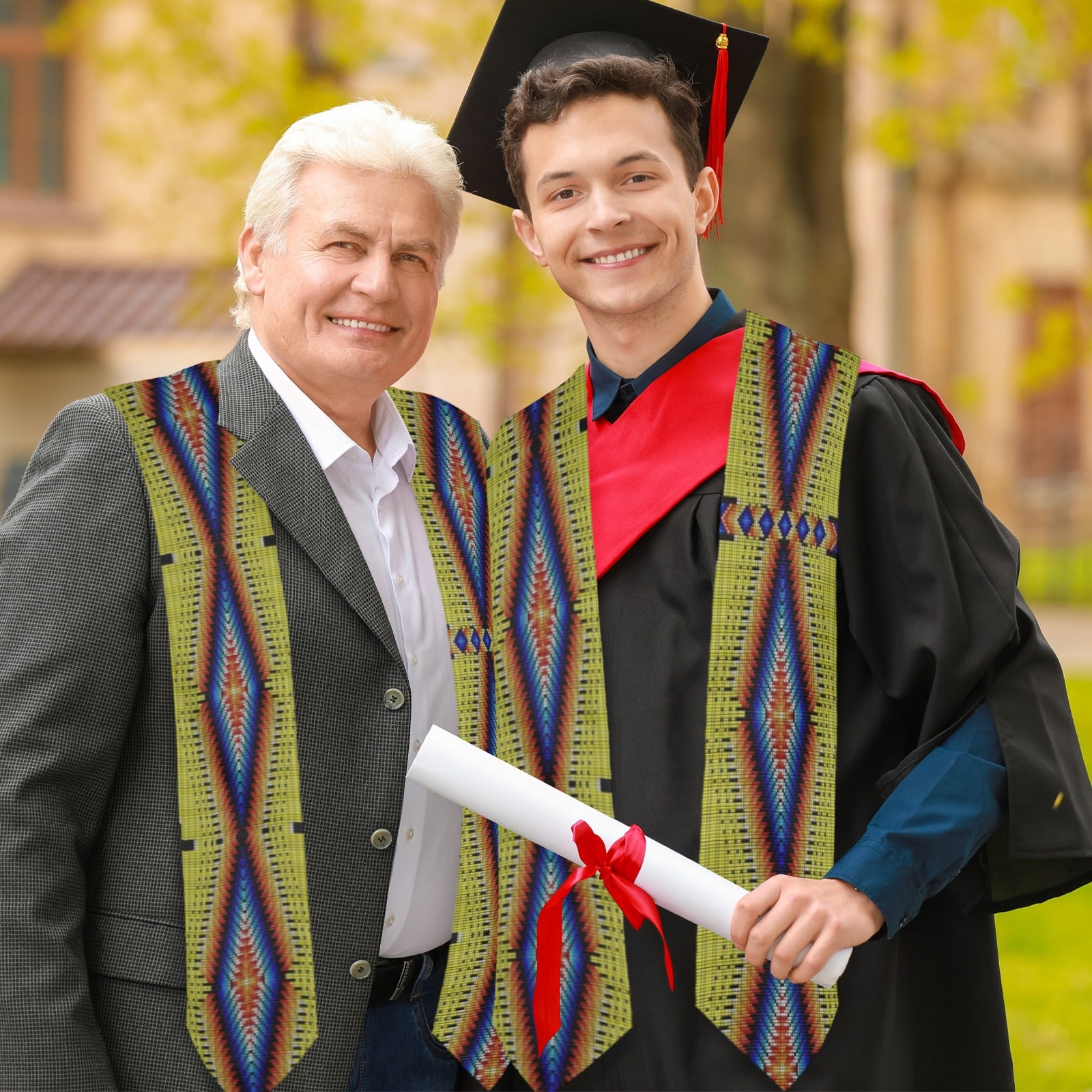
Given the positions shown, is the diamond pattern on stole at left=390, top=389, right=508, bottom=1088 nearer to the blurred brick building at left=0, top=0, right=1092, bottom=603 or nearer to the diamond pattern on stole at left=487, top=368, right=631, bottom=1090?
the diamond pattern on stole at left=487, top=368, right=631, bottom=1090

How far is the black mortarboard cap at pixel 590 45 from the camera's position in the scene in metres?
2.36

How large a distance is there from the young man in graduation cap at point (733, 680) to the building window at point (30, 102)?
1052 centimetres

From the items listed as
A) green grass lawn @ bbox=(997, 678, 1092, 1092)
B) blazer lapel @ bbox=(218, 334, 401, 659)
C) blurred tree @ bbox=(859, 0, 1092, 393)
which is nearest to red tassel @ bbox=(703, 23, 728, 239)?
blazer lapel @ bbox=(218, 334, 401, 659)

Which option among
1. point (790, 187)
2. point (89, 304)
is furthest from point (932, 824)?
point (89, 304)

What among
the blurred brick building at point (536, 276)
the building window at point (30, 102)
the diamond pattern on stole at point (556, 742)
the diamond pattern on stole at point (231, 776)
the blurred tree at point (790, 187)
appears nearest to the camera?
the diamond pattern on stole at point (231, 776)

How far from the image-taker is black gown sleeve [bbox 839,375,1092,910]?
209 centimetres

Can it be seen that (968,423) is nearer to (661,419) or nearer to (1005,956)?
(1005,956)

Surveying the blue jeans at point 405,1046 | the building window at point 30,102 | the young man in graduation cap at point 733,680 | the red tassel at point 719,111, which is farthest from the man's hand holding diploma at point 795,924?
the building window at point 30,102

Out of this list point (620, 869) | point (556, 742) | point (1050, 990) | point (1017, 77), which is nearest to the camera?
point (620, 869)

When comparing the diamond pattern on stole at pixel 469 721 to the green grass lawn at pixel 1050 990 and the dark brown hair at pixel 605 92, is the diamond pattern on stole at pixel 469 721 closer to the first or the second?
the dark brown hair at pixel 605 92

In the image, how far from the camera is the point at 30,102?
11.7 m

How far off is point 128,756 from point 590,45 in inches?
53.4

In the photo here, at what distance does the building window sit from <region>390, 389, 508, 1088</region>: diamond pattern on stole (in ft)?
34.7

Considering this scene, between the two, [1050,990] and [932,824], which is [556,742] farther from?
[1050,990]
